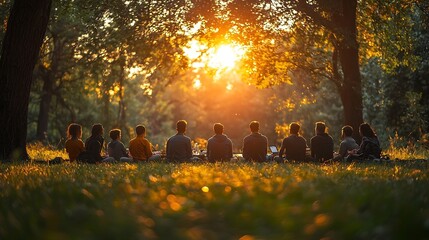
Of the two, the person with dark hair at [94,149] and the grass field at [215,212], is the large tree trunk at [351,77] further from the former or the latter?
the grass field at [215,212]

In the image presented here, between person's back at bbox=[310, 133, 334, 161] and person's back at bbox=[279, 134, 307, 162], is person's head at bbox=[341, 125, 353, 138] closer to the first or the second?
person's back at bbox=[310, 133, 334, 161]

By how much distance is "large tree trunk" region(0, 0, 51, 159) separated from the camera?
48.7 ft

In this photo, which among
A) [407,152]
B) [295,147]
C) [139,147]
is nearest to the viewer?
[295,147]

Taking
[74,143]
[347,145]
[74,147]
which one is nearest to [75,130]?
[74,143]

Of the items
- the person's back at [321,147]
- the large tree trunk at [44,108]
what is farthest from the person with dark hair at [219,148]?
the large tree trunk at [44,108]

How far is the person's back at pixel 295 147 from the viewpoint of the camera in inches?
659

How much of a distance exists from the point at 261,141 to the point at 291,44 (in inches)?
371

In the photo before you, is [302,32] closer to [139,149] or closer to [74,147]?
[139,149]

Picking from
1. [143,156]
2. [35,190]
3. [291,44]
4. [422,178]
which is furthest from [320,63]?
[35,190]

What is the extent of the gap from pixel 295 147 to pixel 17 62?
7437mm

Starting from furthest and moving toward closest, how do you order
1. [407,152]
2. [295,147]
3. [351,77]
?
1. [351,77]
2. [407,152]
3. [295,147]

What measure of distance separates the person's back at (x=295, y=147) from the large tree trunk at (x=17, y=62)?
269 inches

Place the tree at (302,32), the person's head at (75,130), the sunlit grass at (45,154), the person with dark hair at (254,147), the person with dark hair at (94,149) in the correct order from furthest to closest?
the tree at (302,32) → the sunlit grass at (45,154) → the person with dark hair at (254,147) → the person's head at (75,130) → the person with dark hair at (94,149)

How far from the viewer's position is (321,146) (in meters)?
16.8
